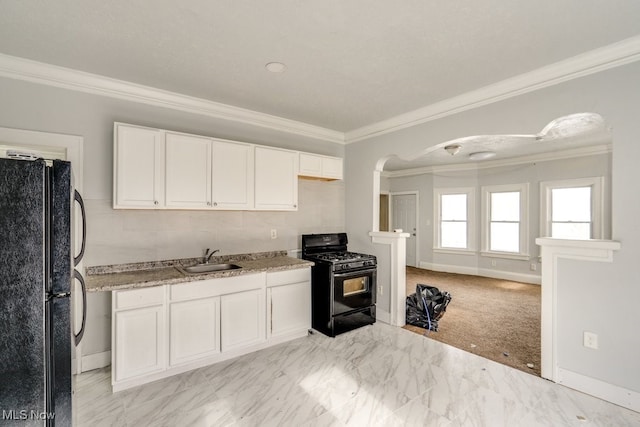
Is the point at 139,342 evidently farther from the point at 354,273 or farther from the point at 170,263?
the point at 354,273

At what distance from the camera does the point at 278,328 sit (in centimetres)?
329

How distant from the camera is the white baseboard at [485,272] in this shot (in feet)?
20.5

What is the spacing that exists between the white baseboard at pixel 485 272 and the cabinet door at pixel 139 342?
6.56 m

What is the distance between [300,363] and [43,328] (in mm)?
2162

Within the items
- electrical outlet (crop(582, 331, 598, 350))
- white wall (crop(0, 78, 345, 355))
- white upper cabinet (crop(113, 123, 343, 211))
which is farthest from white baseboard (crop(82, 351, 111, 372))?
electrical outlet (crop(582, 331, 598, 350))

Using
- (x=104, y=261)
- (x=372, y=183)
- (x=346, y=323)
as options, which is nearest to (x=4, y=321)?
(x=104, y=261)

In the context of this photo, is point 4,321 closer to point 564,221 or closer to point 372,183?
point 372,183

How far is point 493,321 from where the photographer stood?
4094mm

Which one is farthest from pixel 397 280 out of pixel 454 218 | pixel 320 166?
pixel 454 218

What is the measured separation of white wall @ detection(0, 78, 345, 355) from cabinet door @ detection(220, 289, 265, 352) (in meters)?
0.71

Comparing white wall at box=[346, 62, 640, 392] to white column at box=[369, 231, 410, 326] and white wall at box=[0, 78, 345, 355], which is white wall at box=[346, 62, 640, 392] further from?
white wall at box=[0, 78, 345, 355]

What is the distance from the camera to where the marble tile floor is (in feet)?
6.97

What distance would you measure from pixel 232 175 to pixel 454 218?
19.5 feet

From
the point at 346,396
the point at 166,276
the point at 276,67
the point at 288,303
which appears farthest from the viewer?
the point at 288,303
